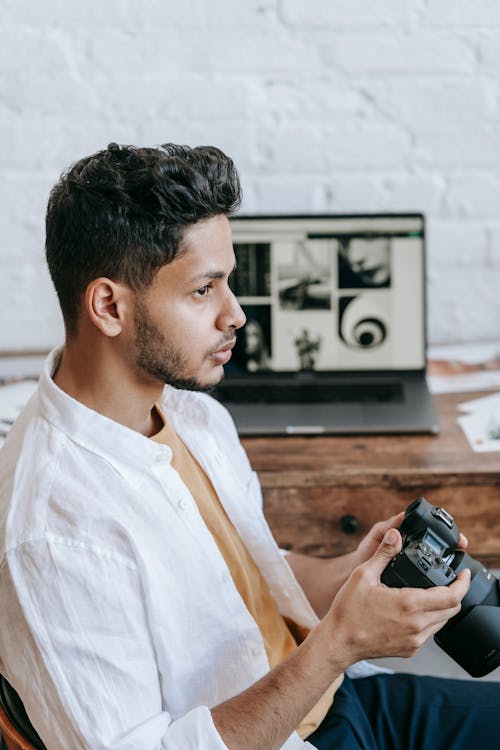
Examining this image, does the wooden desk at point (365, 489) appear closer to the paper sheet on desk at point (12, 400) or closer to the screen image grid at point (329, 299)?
the screen image grid at point (329, 299)

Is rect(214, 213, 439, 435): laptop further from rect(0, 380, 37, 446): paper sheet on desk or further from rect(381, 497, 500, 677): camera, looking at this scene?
rect(381, 497, 500, 677): camera

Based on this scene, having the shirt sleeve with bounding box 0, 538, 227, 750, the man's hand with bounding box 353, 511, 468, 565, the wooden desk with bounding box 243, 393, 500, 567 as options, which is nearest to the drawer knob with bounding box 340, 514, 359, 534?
the wooden desk with bounding box 243, 393, 500, 567

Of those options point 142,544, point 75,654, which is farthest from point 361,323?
point 75,654

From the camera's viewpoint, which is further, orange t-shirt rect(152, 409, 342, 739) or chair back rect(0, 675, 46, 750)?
orange t-shirt rect(152, 409, 342, 739)

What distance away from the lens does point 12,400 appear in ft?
4.81

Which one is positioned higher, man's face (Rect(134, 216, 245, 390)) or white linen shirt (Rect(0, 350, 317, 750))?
man's face (Rect(134, 216, 245, 390))

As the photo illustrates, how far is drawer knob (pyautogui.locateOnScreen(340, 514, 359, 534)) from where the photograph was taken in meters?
1.25

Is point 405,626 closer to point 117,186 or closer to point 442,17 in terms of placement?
point 117,186

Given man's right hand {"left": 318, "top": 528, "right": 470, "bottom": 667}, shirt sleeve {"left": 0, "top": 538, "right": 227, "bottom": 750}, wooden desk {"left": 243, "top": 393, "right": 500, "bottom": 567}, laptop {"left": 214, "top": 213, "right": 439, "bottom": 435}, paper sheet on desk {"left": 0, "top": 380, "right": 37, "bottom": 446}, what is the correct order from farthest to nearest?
laptop {"left": 214, "top": 213, "right": 439, "bottom": 435}
paper sheet on desk {"left": 0, "top": 380, "right": 37, "bottom": 446}
wooden desk {"left": 243, "top": 393, "right": 500, "bottom": 567}
man's right hand {"left": 318, "top": 528, "right": 470, "bottom": 667}
shirt sleeve {"left": 0, "top": 538, "right": 227, "bottom": 750}

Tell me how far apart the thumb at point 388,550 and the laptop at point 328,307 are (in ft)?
1.99

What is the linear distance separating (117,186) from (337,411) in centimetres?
66

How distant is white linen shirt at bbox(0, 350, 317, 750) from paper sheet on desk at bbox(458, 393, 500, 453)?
1.68 feet

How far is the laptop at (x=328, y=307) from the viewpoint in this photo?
1.50 meters

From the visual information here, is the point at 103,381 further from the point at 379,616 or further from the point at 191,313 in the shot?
the point at 379,616
